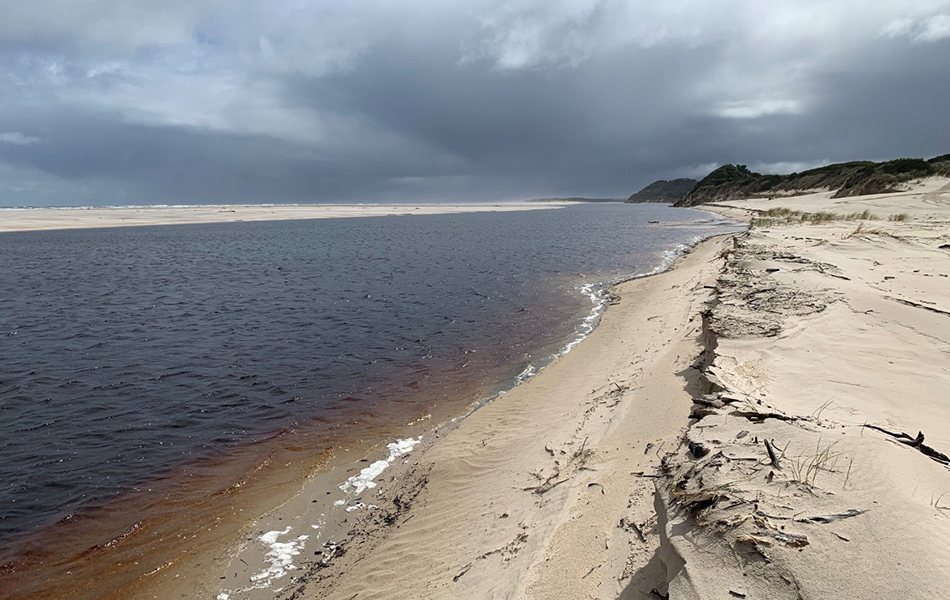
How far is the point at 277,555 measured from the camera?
5.55m

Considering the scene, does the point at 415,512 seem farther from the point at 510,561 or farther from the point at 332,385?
the point at 332,385

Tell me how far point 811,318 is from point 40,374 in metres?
16.8

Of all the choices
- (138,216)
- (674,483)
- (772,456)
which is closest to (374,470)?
(674,483)

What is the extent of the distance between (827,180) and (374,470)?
79065 millimetres

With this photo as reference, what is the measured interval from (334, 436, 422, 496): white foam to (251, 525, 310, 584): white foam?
32.3 inches

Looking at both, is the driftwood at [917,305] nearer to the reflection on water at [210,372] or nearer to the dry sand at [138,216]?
the reflection on water at [210,372]

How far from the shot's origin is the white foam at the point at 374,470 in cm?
679

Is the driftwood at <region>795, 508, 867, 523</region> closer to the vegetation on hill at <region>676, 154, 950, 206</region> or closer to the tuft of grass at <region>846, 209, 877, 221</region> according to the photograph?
the tuft of grass at <region>846, 209, 877, 221</region>

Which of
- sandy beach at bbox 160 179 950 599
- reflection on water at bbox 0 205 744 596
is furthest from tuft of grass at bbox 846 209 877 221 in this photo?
sandy beach at bbox 160 179 950 599

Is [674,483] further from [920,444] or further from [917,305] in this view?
[917,305]

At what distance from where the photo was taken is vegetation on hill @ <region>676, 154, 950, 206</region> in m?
44.4

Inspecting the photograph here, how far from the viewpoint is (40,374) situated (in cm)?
1090

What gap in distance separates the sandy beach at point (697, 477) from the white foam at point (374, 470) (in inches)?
6.1

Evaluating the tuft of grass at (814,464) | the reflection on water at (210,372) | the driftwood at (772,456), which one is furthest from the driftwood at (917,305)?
the driftwood at (772,456)
